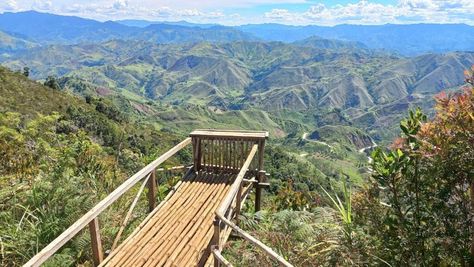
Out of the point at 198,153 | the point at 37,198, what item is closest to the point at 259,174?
the point at 198,153

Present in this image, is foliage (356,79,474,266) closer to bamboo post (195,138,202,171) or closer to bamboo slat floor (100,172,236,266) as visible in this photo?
bamboo slat floor (100,172,236,266)

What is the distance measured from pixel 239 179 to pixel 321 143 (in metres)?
164

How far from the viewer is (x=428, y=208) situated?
4.02m

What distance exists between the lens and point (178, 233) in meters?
6.42

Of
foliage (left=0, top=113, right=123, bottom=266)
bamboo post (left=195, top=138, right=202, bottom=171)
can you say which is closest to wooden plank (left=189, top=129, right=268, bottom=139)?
bamboo post (left=195, top=138, right=202, bottom=171)

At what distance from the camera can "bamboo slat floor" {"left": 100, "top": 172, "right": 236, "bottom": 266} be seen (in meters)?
5.63

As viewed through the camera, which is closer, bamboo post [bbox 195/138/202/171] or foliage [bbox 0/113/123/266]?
foliage [bbox 0/113/123/266]

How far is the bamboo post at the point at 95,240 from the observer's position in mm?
5312

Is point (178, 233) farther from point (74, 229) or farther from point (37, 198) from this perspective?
point (37, 198)

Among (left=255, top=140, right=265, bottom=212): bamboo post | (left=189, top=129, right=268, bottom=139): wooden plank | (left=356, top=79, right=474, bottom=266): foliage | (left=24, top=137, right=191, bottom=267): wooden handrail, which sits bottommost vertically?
(left=255, top=140, right=265, bottom=212): bamboo post

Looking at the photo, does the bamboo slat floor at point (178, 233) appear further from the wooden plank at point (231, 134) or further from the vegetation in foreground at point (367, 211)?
the wooden plank at point (231, 134)

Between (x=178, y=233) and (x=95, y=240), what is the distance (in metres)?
1.44

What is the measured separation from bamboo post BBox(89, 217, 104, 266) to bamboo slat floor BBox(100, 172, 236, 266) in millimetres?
126

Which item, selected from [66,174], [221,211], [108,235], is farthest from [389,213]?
[66,174]
